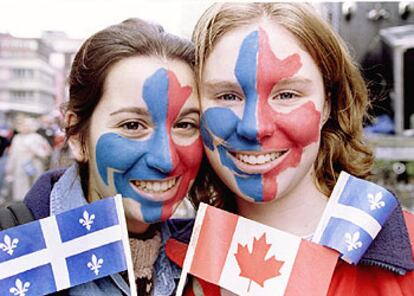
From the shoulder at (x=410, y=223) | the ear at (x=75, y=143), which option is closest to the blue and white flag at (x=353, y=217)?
the shoulder at (x=410, y=223)

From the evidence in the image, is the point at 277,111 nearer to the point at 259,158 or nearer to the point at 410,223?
the point at 259,158

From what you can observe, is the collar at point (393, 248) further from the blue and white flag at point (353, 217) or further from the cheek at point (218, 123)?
the cheek at point (218, 123)

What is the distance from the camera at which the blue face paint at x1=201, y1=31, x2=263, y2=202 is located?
1.86 metres

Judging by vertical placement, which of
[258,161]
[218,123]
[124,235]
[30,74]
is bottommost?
[30,74]

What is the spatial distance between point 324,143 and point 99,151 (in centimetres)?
77

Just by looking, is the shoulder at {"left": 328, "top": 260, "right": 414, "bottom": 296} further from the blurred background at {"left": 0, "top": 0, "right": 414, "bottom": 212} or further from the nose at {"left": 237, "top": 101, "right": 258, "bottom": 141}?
the blurred background at {"left": 0, "top": 0, "right": 414, "bottom": 212}

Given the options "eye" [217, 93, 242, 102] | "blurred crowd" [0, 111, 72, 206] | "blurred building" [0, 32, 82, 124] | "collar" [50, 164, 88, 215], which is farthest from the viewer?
"blurred building" [0, 32, 82, 124]

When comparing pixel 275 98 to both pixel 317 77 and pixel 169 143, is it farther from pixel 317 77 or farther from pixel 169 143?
pixel 169 143

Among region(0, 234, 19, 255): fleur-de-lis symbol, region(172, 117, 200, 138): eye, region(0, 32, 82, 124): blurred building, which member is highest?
region(172, 117, 200, 138): eye

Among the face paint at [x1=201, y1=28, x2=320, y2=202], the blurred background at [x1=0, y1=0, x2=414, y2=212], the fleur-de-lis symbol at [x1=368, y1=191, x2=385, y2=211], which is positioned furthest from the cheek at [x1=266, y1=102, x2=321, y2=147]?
the blurred background at [x1=0, y1=0, x2=414, y2=212]

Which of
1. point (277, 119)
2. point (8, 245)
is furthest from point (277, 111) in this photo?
point (8, 245)

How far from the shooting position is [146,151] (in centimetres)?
192

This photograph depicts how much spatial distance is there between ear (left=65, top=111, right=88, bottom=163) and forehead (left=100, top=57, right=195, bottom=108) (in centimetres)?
17

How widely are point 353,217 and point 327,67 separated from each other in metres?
0.48
